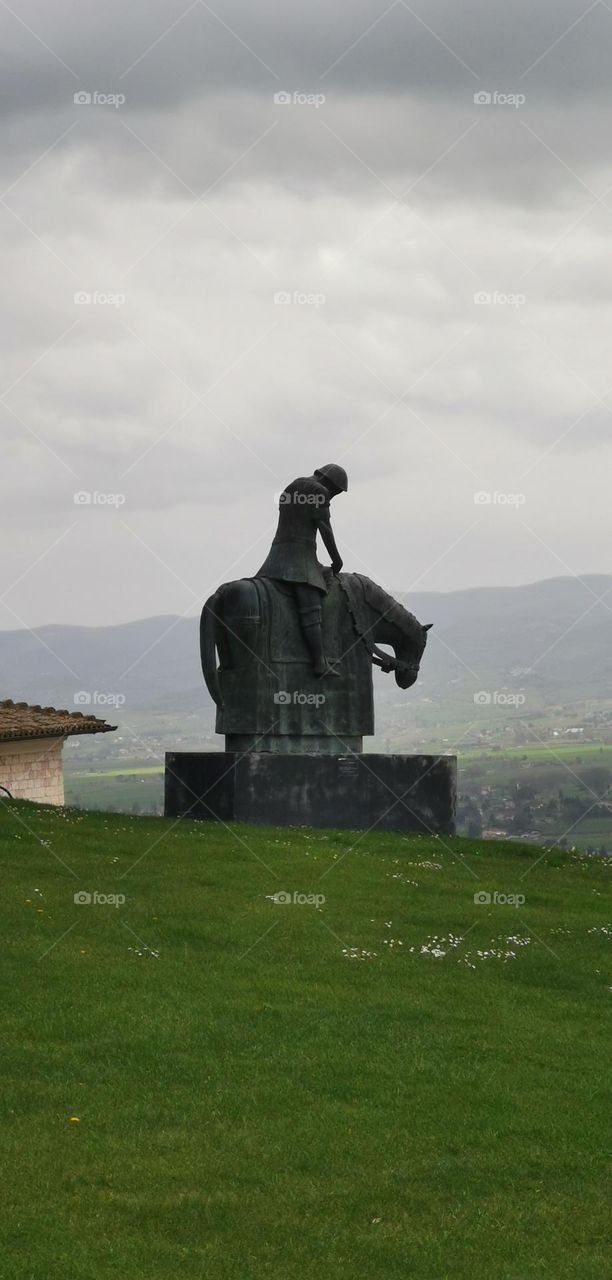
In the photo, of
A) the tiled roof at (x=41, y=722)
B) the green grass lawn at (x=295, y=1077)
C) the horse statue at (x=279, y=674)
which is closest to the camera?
the green grass lawn at (x=295, y=1077)

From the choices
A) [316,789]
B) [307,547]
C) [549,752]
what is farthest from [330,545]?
[549,752]

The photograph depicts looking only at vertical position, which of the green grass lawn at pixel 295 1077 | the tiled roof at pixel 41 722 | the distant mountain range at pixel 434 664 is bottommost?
the green grass lawn at pixel 295 1077

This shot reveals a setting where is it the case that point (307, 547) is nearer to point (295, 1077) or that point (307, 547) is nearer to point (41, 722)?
point (295, 1077)

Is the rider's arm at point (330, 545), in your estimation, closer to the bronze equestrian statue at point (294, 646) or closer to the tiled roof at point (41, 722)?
the bronze equestrian statue at point (294, 646)

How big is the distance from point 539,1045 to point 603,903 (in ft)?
27.5

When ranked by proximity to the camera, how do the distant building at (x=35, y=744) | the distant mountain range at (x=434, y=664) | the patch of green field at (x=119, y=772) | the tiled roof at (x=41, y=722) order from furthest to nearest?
the distant mountain range at (x=434, y=664)
the patch of green field at (x=119, y=772)
the distant building at (x=35, y=744)
the tiled roof at (x=41, y=722)

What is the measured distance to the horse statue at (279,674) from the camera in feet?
86.8

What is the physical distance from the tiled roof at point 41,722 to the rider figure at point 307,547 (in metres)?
17.0

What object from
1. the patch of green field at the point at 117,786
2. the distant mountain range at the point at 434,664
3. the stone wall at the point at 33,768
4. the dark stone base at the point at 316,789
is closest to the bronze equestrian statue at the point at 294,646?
the dark stone base at the point at 316,789

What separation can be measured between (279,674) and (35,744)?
20460 millimetres

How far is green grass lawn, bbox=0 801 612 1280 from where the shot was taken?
8.91 m

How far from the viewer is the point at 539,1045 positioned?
527 inches

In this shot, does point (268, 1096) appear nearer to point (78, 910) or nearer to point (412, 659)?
point (78, 910)

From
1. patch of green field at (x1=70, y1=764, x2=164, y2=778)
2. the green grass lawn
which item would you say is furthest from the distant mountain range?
the green grass lawn
